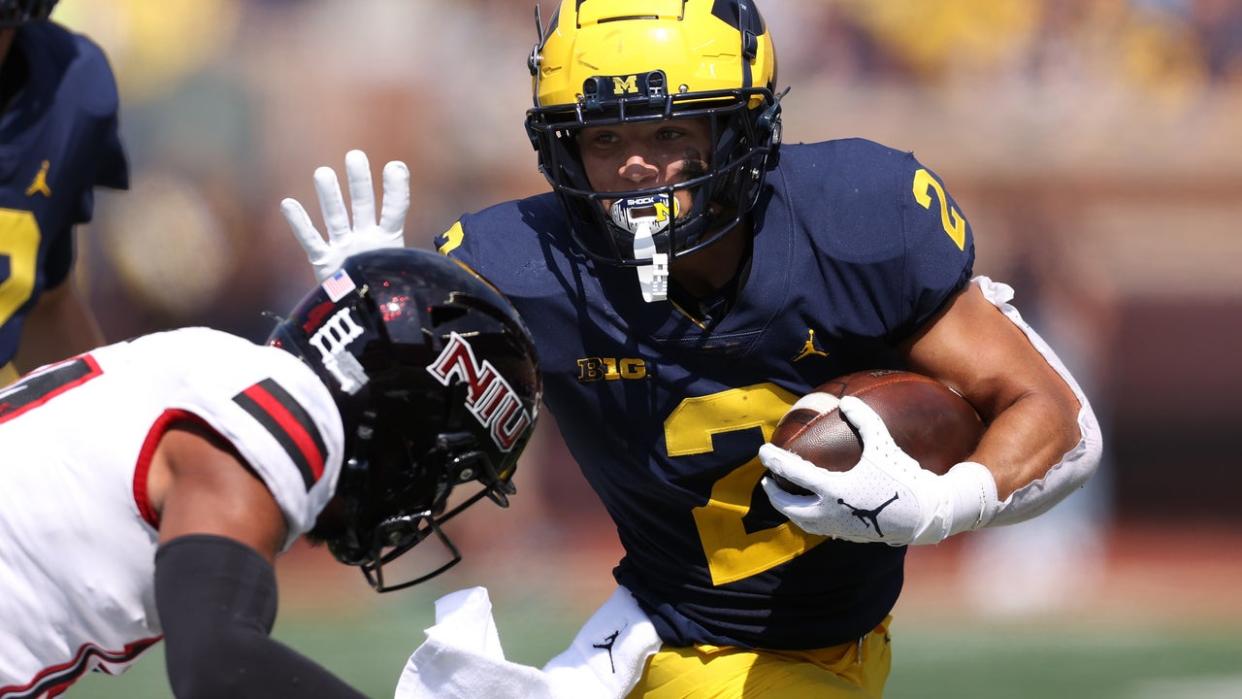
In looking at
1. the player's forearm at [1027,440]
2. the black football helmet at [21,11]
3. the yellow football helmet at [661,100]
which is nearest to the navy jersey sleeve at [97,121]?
the black football helmet at [21,11]

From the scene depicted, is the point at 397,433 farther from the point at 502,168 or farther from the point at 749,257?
the point at 502,168

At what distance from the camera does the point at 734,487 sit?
3.00m

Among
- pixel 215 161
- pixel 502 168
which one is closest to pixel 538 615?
pixel 502 168

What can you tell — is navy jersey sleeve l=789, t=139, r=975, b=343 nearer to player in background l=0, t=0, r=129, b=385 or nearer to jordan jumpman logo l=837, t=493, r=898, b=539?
jordan jumpman logo l=837, t=493, r=898, b=539

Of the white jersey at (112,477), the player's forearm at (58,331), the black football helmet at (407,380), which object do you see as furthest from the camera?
the player's forearm at (58,331)

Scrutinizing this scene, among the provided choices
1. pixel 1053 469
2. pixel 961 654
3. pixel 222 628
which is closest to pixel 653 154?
pixel 1053 469

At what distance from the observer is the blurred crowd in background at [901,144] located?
830cm

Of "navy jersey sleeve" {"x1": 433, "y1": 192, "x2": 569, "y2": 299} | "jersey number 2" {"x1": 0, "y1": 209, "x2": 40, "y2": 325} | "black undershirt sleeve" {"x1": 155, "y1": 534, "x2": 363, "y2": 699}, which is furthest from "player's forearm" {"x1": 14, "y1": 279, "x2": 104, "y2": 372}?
"black undershirt sleeve" {"x1": 155, "y1": 534, "x2": 363, "y2": 699}

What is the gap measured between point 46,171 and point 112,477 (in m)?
2.14

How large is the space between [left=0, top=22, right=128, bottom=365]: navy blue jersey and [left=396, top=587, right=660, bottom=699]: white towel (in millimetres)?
1591

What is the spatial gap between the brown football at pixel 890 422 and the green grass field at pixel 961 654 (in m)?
2.84

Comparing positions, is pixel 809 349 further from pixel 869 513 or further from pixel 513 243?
pixel 513 243

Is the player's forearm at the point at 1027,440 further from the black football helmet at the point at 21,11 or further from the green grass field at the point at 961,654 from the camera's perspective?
the green grass field at the point at 961,654

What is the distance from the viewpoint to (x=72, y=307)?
407cm
